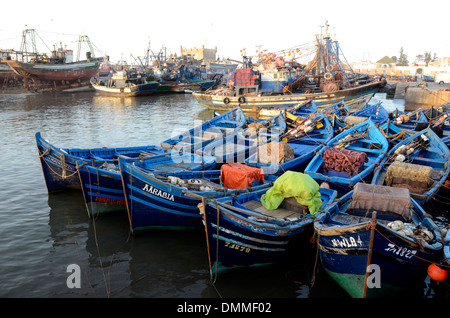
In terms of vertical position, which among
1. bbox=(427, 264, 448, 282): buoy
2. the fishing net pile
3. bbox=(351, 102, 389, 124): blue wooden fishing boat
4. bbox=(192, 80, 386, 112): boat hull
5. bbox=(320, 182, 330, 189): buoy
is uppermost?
bbox=(192, 80, 386, 112): boat hull

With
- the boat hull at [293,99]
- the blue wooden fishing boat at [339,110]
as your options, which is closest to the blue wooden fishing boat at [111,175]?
the blue wooden fishing boat at [339,110]

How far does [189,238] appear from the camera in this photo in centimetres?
1187

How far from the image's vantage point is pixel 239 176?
12047 millimetres

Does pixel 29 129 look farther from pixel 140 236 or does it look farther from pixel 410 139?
pixel 410 139

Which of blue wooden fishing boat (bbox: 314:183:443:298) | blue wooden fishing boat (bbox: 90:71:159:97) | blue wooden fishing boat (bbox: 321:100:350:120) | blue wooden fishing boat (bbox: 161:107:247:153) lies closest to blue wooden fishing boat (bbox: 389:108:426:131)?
blue wooden fishing boat (bbox: 321:100:350:120)

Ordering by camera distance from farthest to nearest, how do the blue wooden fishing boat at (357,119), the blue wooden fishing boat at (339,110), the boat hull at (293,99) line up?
the boat hull at (293,99) < the blue wooden fishing boat at (339,110) < the blue wooden fishing boat at (357,119)

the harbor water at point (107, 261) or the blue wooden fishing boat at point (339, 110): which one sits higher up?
the blue wooden fishing boat at point (339, 110)

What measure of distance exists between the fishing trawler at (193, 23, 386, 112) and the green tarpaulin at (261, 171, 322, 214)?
82.7 ft

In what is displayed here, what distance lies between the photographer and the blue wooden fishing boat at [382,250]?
7.42 metres

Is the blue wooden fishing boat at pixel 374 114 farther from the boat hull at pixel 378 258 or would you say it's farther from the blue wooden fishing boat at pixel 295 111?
the boat hull at pixel 378 258

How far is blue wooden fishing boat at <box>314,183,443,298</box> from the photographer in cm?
742

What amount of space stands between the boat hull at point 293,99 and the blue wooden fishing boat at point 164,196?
2389 centimetres

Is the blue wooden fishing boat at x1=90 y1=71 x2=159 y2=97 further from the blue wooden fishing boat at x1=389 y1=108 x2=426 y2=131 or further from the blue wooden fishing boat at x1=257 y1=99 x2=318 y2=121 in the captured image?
the blue wooden fishing boat at x1=389 y1=108 x2=426 y2=131

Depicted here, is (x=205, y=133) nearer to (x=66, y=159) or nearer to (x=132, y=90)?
(x=66, y=159)
